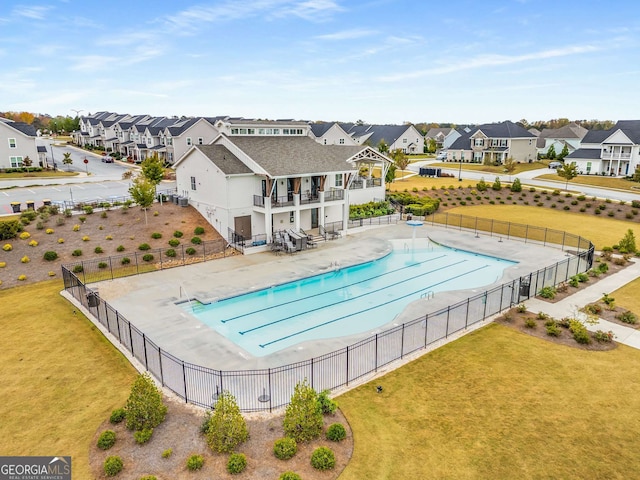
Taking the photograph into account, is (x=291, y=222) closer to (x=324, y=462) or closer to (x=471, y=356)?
(x=471, y=356)

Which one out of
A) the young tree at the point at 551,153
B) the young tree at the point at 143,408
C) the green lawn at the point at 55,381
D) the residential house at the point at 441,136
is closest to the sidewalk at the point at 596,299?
the young tree at the point at 143,408

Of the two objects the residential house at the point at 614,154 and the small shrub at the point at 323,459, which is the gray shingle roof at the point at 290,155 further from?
the residential house at the point at 614,154

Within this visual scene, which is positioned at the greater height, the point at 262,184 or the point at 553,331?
the point at 262,184

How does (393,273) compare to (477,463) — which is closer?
Answer: (477,463)

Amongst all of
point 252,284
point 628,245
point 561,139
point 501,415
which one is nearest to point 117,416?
point 501,415

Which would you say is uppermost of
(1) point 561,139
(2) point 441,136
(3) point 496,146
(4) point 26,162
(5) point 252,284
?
(2) point 441,136

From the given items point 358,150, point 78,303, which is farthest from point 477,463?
point 358,150

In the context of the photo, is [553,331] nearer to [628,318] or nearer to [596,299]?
[628,318]
